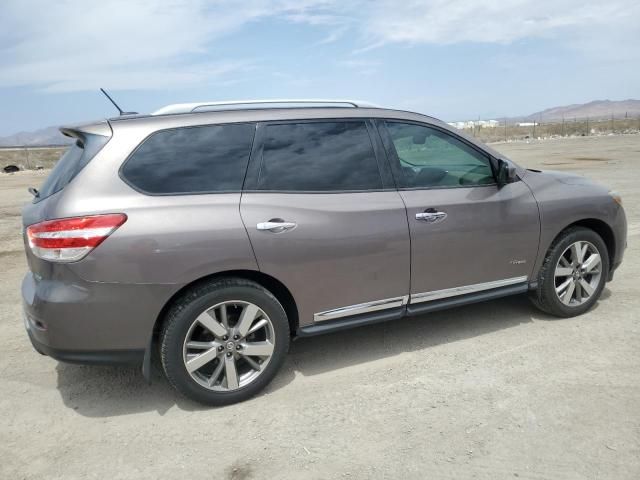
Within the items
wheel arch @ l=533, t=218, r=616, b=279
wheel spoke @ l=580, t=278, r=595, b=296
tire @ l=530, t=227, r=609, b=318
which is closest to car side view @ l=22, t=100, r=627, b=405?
wheel arch @ l=533, t=218, r=616, b=279

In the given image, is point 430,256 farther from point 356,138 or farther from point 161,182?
point 161,182

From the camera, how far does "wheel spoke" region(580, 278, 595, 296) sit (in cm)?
446

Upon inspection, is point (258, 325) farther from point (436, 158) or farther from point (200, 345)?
point (436, 158)

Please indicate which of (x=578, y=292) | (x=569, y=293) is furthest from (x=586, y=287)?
(x=569, y=293)

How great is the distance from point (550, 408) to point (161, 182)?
2.67 metres

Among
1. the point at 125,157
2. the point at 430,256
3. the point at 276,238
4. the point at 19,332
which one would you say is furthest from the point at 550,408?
the point at 19,332

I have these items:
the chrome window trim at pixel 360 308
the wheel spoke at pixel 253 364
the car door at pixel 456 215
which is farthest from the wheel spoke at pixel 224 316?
the car door at pixel 456 215

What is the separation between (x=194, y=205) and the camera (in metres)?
3.12

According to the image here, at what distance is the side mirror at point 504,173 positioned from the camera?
4.00 meters

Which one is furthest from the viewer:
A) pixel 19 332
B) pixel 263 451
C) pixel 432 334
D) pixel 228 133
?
pixel 19 332

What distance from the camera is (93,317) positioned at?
2959mm

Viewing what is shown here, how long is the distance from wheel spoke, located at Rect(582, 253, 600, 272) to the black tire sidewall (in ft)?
0.21

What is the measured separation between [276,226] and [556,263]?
2.50 m

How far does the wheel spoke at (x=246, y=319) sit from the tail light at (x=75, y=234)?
2.97 feet
